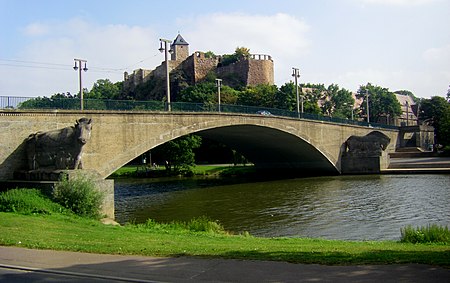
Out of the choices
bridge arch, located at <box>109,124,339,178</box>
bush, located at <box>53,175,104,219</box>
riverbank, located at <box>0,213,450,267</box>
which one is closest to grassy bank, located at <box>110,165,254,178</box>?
bridge arch, located at <box>109,124,339,178</box>

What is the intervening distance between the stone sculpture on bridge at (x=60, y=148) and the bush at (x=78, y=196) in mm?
2830

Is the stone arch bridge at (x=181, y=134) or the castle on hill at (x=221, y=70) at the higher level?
the castle on hill at (x=221, y=70)

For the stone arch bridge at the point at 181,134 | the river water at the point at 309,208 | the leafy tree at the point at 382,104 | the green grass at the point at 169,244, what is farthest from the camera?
the leafy tree at the point at 382,104

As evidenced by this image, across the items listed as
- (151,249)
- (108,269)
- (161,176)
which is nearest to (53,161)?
(151,249)

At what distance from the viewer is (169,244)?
1158cm

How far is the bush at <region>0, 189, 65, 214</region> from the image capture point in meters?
17.7

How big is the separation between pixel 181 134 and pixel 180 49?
297 feet

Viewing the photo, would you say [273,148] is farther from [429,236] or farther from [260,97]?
[429,236]

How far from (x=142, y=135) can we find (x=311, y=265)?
24365mm

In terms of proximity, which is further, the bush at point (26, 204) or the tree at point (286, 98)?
the tree at point (286, 98)

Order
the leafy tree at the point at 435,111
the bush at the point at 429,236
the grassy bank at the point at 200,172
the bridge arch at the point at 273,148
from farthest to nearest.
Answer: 1. the leafy tree at the point at 435,111
2. the grassy bank at the point at 200,172
3. the bridge arch at the point at 273,148
4. the bush at the point at 429,236

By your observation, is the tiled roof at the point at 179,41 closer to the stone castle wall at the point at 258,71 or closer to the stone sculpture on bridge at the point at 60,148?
the stone castle wall at the point at 258,71

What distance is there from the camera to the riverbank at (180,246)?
29.3 ft

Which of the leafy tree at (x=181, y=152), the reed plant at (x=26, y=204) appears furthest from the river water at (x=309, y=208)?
the leafy tree at (x=181, y=152)
